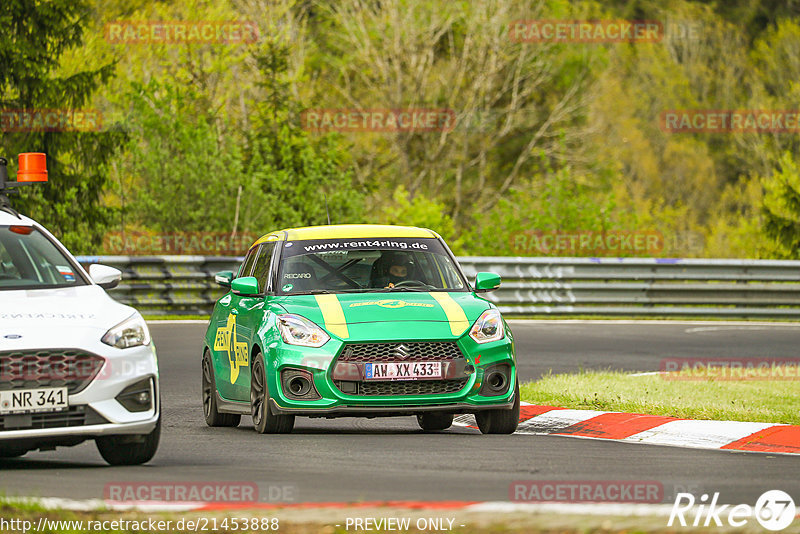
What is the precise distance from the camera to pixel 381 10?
1789 inches

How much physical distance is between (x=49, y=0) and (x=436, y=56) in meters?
20.2

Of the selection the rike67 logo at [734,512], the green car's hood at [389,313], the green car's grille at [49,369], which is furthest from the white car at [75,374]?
the rike67 logo at [734,512]

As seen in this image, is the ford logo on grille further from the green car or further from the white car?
the white car

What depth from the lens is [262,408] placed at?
11039 millimetres

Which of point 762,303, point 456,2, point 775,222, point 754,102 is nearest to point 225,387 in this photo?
point 762,303

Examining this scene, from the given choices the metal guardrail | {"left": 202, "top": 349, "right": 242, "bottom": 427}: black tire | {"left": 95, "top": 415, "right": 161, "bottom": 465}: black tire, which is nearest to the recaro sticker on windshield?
{"left": 202, "top": 349, "right": 242, "bottom": 427}: black tire

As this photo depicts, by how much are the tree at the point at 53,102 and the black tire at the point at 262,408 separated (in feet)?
54.7

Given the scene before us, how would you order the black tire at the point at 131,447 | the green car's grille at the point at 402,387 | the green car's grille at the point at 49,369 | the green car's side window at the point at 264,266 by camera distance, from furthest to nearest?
the green car's side window at the point at 264,266 < the green car's grille at the point at 402,387 < the black tire at the point at 131,447 < the green car's grille at the point at 49,369

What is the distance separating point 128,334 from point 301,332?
2.04m

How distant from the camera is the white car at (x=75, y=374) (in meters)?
8.44

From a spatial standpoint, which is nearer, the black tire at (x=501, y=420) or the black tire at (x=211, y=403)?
the black tire at (x=501, y=420)

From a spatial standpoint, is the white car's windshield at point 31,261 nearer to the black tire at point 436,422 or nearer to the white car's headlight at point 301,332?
the white car's headlight at point 301,332

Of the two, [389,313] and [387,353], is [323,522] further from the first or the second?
[389,313]

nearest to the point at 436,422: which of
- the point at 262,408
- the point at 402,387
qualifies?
the point at 402,387
